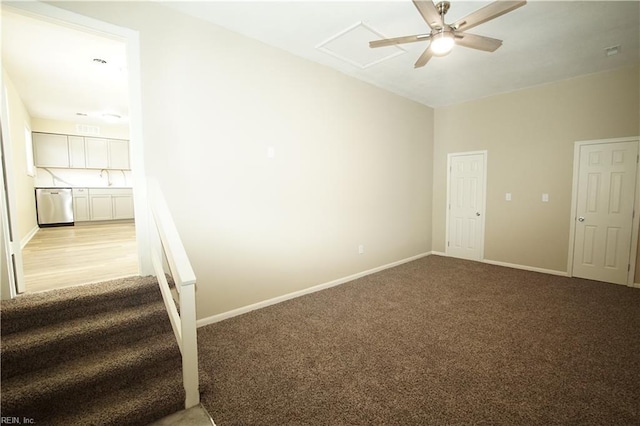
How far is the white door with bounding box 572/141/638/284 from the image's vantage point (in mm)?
3795

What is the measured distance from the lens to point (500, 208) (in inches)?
192

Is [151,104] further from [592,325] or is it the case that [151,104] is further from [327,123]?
[592,325]

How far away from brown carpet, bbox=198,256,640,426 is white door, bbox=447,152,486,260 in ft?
5.36

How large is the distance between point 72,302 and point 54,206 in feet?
19.6

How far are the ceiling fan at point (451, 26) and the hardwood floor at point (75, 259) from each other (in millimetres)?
3354

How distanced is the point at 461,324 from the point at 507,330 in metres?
0.41

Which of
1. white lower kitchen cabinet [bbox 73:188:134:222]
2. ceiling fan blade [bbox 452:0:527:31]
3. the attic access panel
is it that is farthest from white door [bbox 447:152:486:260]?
white lower kitchen cabinet [bbox 73:188:134:222]

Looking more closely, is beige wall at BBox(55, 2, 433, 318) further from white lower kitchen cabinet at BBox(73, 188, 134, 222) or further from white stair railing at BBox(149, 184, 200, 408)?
white lower kitchen cabinet at BBox(73, 188, 134, 222)

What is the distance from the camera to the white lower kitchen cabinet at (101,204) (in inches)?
261

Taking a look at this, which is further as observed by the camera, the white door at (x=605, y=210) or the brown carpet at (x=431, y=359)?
the white door at (x=605, y=210)

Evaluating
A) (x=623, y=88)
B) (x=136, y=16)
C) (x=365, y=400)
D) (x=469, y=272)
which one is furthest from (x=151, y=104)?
(x=623, y=88)

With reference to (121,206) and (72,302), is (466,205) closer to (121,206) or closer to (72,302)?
(72,302)

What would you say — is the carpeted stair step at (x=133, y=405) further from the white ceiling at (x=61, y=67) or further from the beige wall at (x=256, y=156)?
the white ceiling at (x=61, y=67)

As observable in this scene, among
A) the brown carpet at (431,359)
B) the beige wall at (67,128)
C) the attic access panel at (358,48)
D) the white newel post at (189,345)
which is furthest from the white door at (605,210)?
the beige wall at (67,128)
